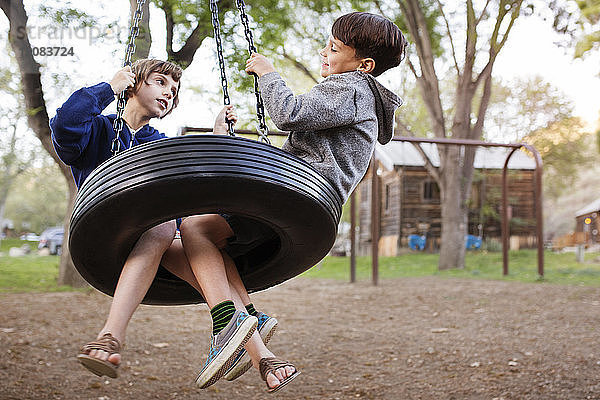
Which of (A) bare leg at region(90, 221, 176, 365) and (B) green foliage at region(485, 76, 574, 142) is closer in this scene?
(A) bare leg at region(90, 221, 176, 365)

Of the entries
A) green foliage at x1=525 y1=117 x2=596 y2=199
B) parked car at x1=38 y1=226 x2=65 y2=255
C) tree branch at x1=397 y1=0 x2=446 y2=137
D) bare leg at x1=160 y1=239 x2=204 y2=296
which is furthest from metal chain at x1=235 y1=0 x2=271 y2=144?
parked car at x1=38 y1=226 x2=65 y2=255

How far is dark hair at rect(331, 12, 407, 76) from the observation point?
2277mm

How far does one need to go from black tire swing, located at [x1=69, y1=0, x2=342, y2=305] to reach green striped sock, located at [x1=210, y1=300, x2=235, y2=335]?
1.11 ft

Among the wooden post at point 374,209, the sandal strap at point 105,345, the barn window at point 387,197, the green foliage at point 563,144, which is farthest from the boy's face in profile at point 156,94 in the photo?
the green foliage at point 563,144

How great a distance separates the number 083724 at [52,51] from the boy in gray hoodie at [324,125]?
677 cm

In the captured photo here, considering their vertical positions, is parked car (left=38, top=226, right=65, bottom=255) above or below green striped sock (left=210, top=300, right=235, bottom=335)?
below

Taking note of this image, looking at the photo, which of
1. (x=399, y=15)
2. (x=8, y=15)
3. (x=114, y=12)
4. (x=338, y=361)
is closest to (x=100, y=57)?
(x=114, y=12)

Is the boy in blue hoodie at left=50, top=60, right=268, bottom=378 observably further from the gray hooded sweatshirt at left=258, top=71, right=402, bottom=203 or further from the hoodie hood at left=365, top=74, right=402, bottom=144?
the hoodie hood at left=365, top=74, right=402, bottom=144

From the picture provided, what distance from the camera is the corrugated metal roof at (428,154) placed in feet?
74.3

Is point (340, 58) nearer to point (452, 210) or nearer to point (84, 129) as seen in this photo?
point (84, 129)

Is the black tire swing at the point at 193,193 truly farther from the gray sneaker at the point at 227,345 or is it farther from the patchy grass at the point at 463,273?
the patchy grass at the point at 463,273

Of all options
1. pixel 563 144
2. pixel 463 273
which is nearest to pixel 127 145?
pixel 463 273

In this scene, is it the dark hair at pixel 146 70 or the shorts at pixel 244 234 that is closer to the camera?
the shorts at pixel 244 234

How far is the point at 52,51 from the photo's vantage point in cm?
815
